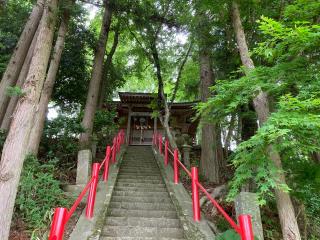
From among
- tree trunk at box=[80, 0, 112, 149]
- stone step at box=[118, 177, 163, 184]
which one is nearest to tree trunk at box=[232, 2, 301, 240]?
stone step at box=[118, 177, 163, 184]

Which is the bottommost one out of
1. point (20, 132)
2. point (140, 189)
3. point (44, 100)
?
point (140, 189)

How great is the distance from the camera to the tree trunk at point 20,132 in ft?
12.0

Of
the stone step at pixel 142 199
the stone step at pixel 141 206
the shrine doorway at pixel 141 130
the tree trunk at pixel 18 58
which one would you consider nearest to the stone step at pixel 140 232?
the stone step at pixel 141 206

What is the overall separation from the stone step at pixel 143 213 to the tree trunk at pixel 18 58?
4529 mm

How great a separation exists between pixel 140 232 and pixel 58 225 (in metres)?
2.07

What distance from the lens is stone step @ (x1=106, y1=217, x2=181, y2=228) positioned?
464cm

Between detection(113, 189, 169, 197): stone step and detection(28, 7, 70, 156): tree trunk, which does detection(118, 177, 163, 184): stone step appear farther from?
detection(28, 7, 70, 156): tree trunk

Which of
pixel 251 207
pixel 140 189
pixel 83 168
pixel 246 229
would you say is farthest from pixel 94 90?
pixel 246 229

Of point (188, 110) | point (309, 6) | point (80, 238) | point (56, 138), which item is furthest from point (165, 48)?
point (80, 238)

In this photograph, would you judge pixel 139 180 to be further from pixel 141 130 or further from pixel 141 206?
pixel 141 130

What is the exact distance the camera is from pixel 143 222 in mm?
4707

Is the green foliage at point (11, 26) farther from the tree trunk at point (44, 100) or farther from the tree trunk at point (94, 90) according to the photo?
the tree trunk at point (94, 90)

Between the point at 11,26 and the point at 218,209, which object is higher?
the point at 11,26

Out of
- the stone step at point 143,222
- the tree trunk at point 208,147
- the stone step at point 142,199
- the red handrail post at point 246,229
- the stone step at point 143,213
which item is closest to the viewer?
the red handrail post at point 246,229
